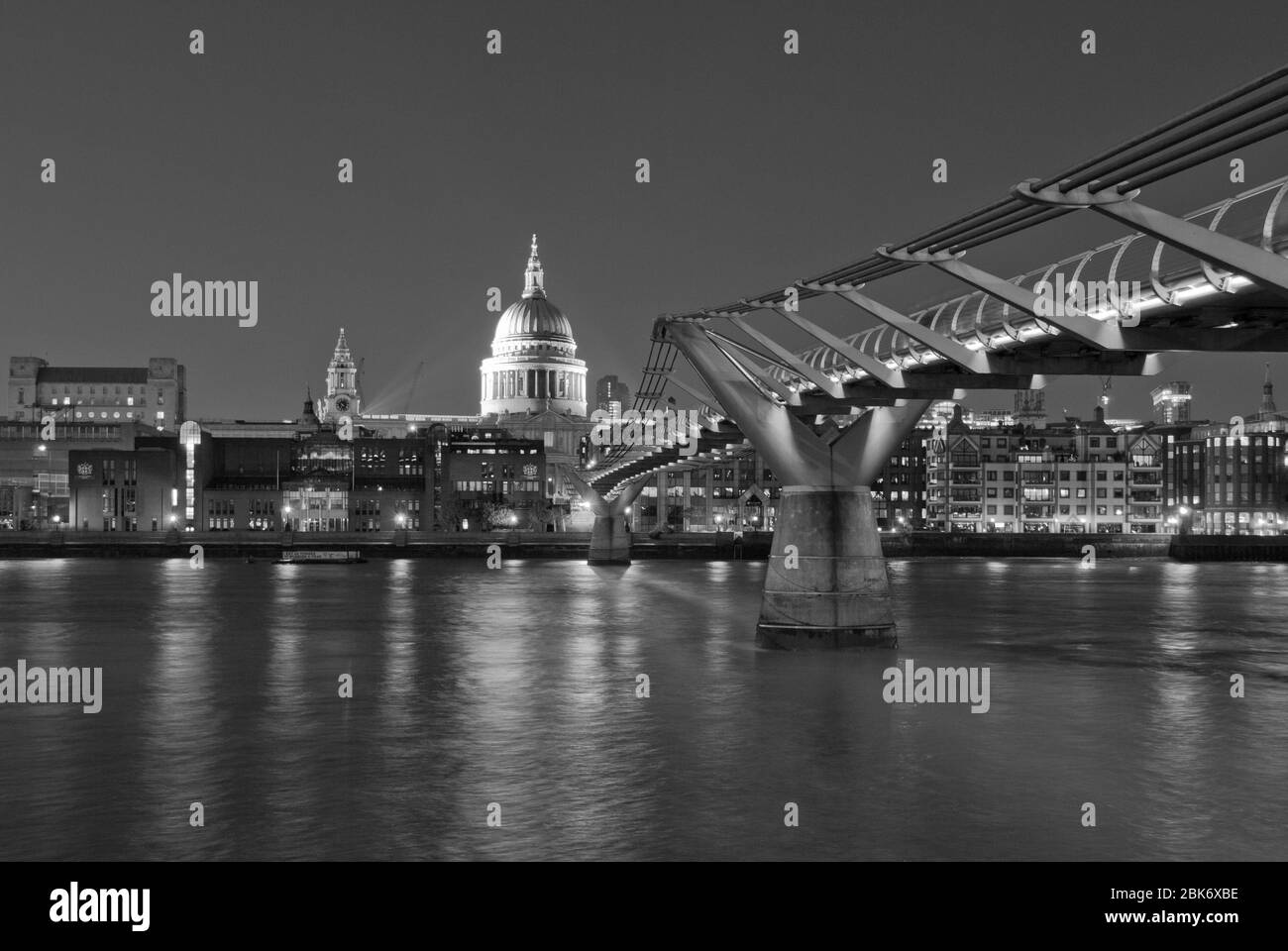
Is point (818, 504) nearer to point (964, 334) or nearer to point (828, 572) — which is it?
point (828, 572)

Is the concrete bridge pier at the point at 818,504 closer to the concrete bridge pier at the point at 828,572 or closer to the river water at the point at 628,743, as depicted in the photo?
the concrete bridge pier at the point at 828,572

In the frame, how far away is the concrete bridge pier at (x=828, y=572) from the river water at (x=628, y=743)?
69 cm

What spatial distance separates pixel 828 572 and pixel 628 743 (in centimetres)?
1102

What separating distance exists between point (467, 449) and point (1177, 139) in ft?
487

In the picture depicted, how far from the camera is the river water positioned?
61.4 ft

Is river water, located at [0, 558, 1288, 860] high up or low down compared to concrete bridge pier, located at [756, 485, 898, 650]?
down

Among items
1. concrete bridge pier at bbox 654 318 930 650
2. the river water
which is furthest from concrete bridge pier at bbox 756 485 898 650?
the river water

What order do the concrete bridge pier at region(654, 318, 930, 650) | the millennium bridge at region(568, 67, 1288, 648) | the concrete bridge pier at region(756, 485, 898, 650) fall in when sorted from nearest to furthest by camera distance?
the millennium bridge at region(568, 67, 1288, 648)
the concrete bridge pier at region(654, 318, 930, 650)
the concrete bridge pier at region(756, 485, 898, 650)

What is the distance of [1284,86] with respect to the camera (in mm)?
14328

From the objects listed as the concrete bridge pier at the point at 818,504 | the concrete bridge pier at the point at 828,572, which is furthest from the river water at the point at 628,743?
the concrete bridge pier at the point at 818,504

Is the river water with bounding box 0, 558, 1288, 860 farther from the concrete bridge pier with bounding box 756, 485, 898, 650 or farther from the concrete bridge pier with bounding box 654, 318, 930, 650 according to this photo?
the concrete bridge pier with bounding box 654, 318, 930, 650

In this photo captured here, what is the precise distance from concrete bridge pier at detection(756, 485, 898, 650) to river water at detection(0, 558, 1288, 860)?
69cm
